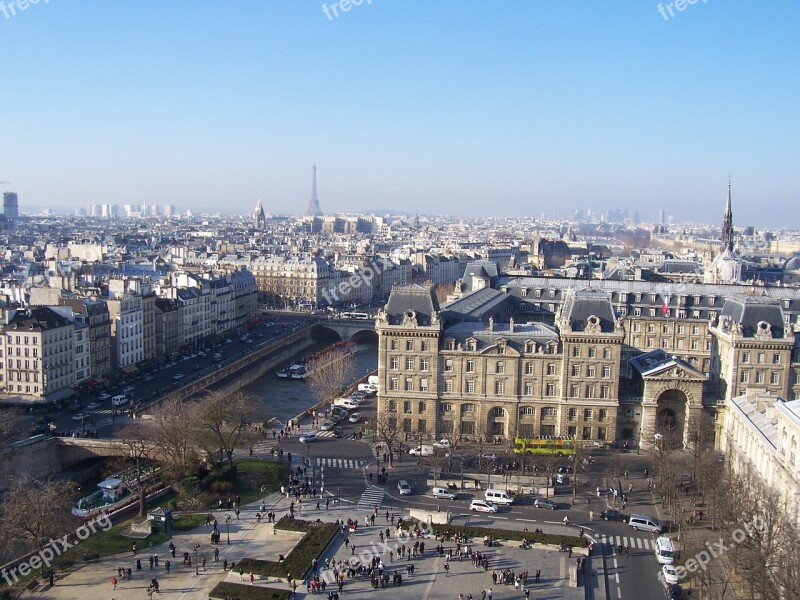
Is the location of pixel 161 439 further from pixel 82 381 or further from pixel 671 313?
pixel 671 313

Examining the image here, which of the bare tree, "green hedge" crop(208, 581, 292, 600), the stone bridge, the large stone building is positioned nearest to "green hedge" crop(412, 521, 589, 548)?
"green hedge" crop(208, 581, 292, 600)

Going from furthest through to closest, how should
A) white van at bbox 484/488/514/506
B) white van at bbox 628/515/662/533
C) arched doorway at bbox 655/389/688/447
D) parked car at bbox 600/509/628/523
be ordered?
1. arched doorway at bbox 655/389/688/447
2. white van at bbox 484/488/514/506
3. parked car at bbox 600/509/628/523
4. white van at bbox 628/515/662/533

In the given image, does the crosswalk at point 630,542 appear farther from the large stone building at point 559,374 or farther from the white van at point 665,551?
the large stone building at point 559,374

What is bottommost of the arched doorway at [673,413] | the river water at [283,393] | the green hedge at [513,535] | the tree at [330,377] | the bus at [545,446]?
the river water at [283,393]

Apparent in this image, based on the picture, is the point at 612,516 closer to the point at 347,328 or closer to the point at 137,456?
the point at 137,456

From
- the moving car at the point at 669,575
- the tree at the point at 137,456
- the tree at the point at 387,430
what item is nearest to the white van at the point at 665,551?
the moving car at the point at 669,575

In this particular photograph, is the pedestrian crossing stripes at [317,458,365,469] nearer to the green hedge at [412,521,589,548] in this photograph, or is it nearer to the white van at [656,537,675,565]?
the green hedge at [412,521,589,548]

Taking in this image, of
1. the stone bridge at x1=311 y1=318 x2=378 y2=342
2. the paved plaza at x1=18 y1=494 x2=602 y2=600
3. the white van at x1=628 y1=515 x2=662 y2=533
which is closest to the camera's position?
the paved plaza at x1=18 y1=494 x2=602 y2=600
